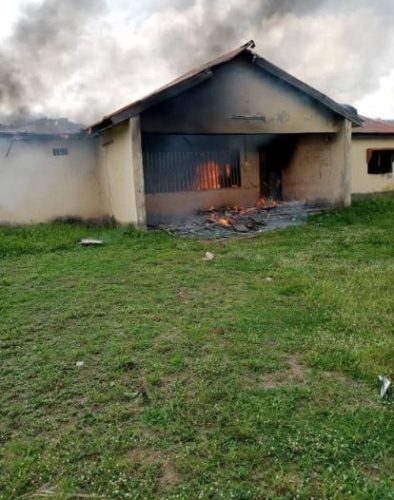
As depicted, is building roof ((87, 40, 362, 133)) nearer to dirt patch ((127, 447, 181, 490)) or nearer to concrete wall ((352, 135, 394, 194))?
concrete wall ((352, 135, 394, 194))

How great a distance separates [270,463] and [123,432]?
0.97m

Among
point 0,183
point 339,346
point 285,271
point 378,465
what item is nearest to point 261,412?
point 378,465

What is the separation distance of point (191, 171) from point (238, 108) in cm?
317

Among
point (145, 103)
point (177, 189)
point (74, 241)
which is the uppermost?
point (145, 103)

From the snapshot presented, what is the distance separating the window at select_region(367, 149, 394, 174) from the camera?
15.4 metres

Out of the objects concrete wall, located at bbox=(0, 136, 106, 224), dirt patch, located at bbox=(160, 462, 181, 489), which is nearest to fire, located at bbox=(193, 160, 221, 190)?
concrete wall, located at bbox=(0, 136, 106, 224)

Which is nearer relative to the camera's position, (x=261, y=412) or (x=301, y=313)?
(x=261, y=412)

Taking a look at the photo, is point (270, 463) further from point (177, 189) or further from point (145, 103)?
point (177, 189)

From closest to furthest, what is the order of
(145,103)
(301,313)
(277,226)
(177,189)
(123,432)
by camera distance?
1. (123,432)
2. (301,313)
3. (145,103)
4. (277,226)
5. (177,189)

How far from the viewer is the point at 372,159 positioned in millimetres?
15477

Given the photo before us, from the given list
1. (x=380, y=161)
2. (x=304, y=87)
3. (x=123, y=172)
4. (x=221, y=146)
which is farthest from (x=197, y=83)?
(x=380, y=161)

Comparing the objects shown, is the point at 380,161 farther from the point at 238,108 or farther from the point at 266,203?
the point at 238,108

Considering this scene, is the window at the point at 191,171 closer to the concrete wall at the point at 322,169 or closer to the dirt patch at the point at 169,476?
the concrete wall at the point at 322,169

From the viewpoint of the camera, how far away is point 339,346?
3.91 meters
